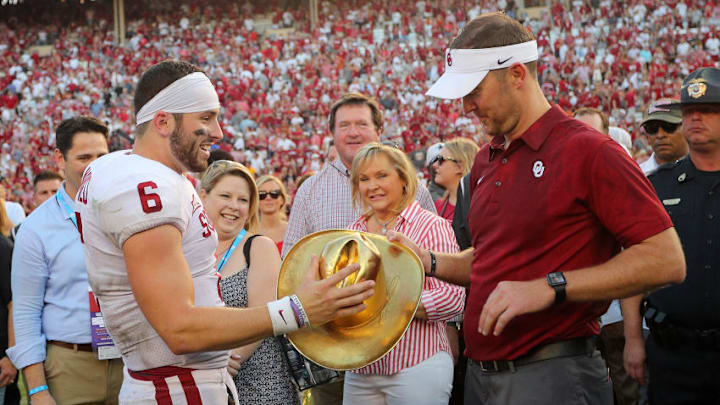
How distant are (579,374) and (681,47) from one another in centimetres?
2104

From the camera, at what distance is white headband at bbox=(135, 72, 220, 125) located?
258cm

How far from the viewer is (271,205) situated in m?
6.54

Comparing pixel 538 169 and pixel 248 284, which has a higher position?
pixel 538 169

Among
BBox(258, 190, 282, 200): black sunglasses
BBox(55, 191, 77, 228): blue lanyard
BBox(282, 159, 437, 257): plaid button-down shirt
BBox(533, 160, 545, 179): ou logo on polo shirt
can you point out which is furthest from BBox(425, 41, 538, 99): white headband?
BBox(258, 190, 282, 200): black sunglasses

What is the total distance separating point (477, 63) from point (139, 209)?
1.22 metres

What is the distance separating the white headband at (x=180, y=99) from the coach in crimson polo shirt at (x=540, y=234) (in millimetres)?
840

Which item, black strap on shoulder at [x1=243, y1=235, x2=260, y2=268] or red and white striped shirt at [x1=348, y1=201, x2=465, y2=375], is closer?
red and white striped shirt at [x1=348, y1=201, x2=465, y2=375]

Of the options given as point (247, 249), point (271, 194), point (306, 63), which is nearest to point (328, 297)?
point (247, 249)

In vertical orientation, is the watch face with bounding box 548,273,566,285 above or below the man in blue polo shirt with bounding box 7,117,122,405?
above

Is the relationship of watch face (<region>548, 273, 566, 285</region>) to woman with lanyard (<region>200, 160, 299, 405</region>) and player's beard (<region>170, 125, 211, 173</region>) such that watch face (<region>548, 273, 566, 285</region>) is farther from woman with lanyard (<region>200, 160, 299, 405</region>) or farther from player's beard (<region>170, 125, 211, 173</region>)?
woman with lanyard (<region>200, 160, 299, 405</region>)

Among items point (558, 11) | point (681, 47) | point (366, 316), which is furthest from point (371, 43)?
point (366, 316)

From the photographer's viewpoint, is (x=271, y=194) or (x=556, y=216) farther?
(x=271, y=194)

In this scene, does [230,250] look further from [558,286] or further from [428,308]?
[558,286]

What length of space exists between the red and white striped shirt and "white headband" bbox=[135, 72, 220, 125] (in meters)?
1.32
